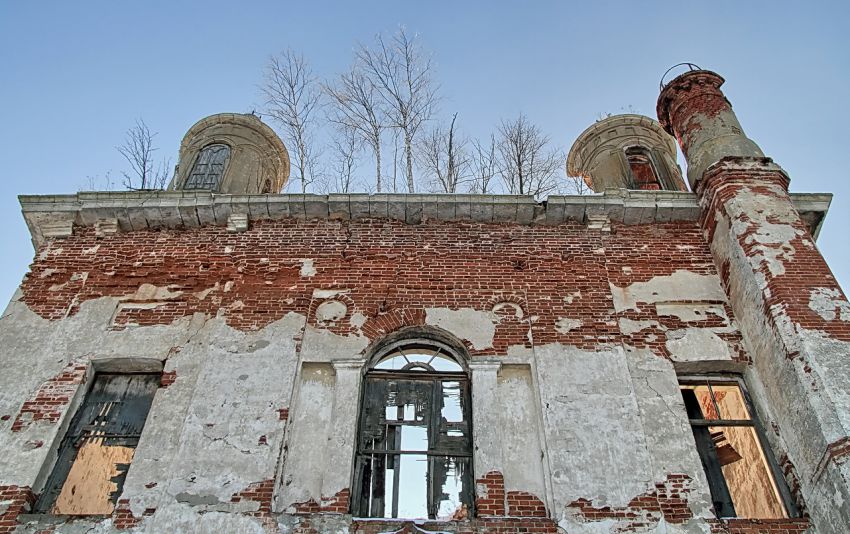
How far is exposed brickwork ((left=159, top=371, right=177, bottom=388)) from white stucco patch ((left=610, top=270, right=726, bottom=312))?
5.06 metres

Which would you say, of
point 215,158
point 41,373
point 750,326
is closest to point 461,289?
point 750,326

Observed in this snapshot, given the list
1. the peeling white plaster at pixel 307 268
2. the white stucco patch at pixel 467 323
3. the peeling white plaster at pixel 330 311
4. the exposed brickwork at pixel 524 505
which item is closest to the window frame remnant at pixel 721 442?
the exposed brickwork at pixel 524 505

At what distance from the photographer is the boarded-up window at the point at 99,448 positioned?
22.5 ft

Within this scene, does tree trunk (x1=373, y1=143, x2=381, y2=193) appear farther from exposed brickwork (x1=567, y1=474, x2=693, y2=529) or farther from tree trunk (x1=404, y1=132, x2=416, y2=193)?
exposed brickwork (x1=567, y1=474, x2=693, y2=529)

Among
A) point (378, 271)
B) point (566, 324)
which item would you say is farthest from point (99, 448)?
point (566, 324)

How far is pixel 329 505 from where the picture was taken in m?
6.44

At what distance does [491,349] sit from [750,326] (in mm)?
2919

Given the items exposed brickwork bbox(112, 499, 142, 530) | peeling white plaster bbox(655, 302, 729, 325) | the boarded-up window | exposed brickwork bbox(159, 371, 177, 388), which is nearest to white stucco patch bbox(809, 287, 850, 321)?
peeling white plaster bbox(655, 302, 729, 325)

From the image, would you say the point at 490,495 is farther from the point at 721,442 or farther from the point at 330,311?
the point at 330,311

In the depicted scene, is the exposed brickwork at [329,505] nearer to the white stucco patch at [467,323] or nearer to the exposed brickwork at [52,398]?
the white stucco patch at [467,323]

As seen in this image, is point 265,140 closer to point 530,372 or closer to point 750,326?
point 530,372

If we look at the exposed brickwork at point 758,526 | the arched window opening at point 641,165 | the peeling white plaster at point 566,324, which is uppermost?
the arched window opening at point 641,165

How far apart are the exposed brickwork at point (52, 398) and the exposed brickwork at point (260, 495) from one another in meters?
2.25

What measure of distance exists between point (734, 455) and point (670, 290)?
206 centimetres
